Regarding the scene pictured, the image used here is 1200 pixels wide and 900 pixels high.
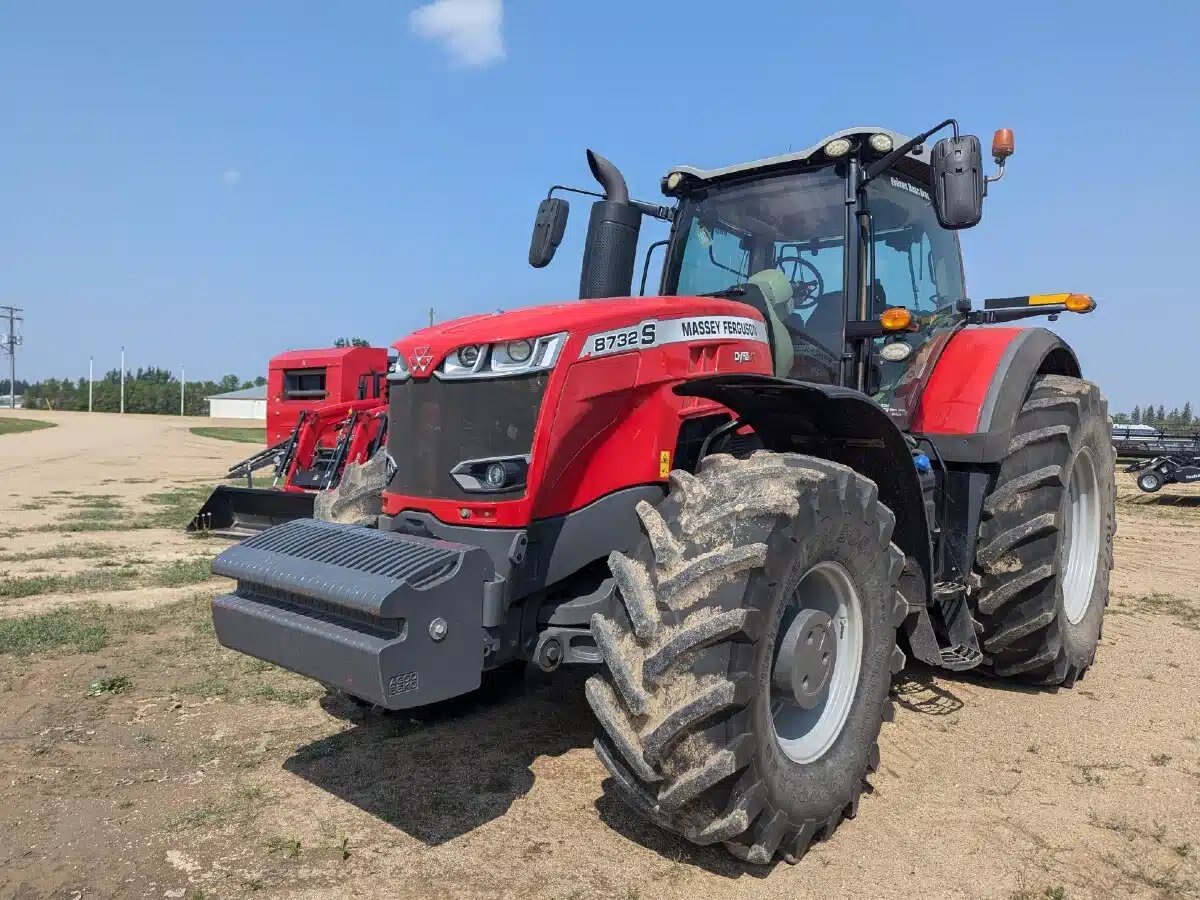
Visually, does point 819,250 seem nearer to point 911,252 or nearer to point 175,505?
point 911,252

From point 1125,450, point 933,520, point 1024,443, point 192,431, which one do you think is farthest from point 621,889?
point 192,431

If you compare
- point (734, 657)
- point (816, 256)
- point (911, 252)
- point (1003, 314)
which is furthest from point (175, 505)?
point (734, 657)

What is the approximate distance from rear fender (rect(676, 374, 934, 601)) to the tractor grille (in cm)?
62

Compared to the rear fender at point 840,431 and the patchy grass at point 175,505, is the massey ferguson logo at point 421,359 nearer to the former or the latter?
the rear fender at point 840,431

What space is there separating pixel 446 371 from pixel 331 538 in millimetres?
670

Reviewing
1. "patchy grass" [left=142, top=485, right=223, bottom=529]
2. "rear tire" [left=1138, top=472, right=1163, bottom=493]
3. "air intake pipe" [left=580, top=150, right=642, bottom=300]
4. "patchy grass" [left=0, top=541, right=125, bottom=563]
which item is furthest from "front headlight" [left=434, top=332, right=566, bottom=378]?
"rear tire" [left=1138, top=472, right=1163, bottom=493]

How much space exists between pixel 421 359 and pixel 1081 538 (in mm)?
3993

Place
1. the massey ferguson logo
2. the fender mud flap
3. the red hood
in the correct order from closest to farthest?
the fender mud flap → the red hood → the massey ferguson logo

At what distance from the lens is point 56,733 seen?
3805 mm

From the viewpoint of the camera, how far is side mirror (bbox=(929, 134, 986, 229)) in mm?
3545

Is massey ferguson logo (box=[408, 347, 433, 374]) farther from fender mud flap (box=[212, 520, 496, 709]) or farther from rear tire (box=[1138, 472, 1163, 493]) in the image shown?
rear tire (box=[1138, 472, 1163, 493])

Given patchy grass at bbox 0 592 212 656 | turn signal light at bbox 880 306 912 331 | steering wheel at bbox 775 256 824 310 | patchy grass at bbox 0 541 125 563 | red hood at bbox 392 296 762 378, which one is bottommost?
patchy grass at bbox 0 541 125 563

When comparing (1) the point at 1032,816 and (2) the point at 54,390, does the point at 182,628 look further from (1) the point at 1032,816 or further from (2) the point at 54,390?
(2) the point at 54,390

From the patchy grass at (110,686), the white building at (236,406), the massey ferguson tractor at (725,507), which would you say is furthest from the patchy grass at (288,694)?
the white building at (236,406)
